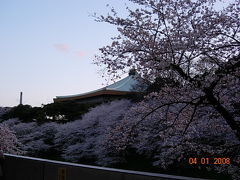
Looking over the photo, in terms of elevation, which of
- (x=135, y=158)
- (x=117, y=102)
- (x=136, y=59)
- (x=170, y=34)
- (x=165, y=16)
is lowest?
(x=135, y=158)

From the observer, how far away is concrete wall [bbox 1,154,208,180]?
4.17 metres

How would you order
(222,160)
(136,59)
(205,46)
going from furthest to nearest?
1. (222,160)
2. (136,59)
3. (205,46)

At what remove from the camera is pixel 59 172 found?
5.41 meters

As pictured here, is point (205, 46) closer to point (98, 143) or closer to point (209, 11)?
point (209, 11)

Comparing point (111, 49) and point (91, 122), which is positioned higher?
point (111, 49)

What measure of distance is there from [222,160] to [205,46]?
8.20 feet

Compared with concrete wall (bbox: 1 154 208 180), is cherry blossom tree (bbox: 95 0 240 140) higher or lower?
higher

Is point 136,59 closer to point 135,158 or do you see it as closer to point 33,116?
point 135,158

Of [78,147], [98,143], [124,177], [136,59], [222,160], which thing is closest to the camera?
[124,177]

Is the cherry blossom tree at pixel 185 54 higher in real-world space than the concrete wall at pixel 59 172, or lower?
higher

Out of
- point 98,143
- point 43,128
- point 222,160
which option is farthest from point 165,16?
point 43,128

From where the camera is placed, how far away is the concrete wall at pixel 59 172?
13.7 ft

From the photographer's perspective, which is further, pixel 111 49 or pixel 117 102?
pixel 117 102

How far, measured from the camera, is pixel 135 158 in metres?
15.6
